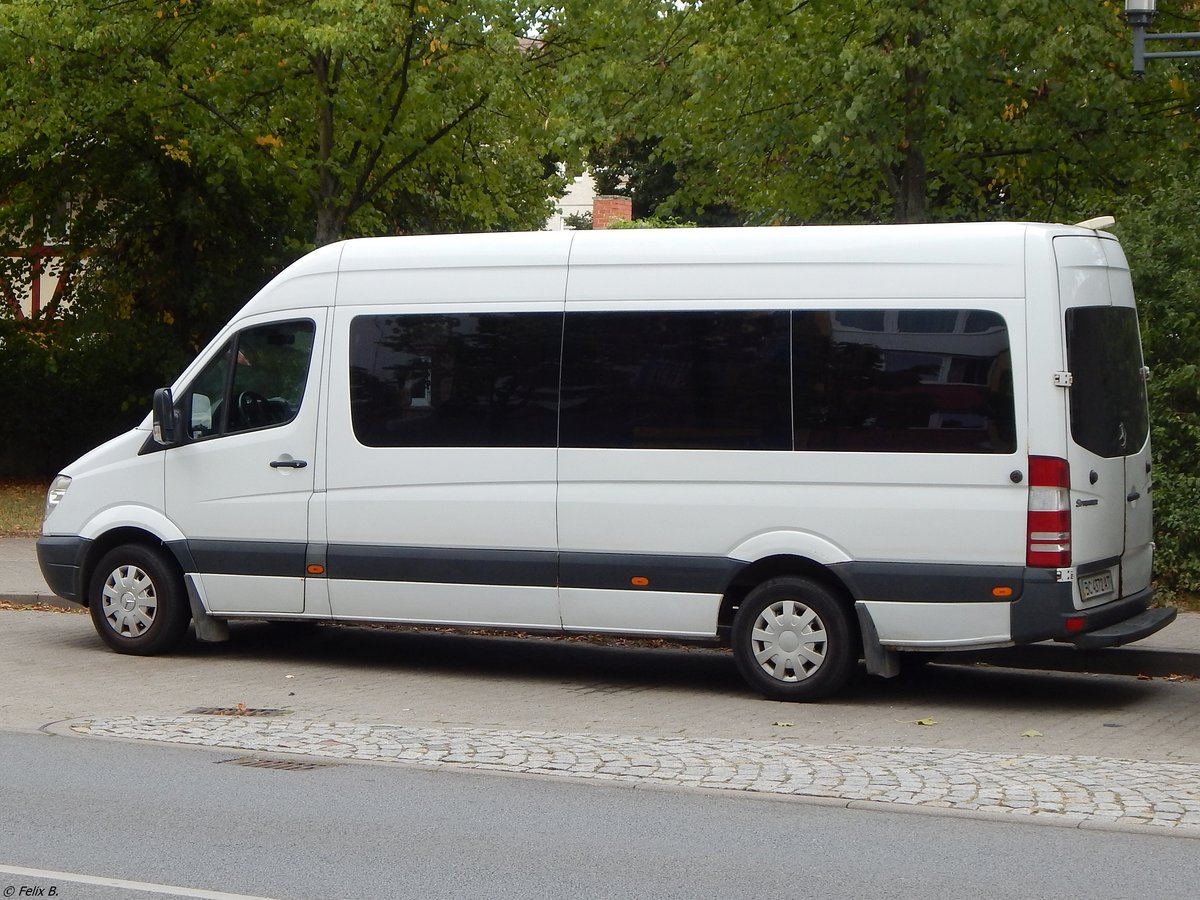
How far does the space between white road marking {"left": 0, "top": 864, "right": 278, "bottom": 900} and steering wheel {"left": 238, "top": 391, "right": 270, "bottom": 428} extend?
209 inches

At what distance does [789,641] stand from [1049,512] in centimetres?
162

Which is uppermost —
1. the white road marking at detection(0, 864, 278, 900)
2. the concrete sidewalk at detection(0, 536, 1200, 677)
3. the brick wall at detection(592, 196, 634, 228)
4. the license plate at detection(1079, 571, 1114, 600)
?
the brick wall at detection(592, 196, 634, 228)

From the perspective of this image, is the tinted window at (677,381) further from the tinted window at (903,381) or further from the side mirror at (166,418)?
the side mirror at (166,418)

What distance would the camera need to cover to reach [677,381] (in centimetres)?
955

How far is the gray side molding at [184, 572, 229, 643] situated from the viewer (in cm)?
1084

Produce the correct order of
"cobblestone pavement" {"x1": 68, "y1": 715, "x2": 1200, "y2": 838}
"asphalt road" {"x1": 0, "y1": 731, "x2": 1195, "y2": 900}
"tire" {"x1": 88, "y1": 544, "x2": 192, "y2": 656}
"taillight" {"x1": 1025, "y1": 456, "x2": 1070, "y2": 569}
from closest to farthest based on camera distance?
"asphalt road" {"x1": 0, "y1": 731, "x2": 1195, "y2": 900}
"cobblestone pavement" {"x1": 68, "y1": 715, "x2": 1200, "y2": 838}
"taillight" {"x1": 1025, "y1": 456, "x2": 1070, "y2": 569}
"tire" {"x1": 88, "y1": 544, "x2": 192, "y2": 656}

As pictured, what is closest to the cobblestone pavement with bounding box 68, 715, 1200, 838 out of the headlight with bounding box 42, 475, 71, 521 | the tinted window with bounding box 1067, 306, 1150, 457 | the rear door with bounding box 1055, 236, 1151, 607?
the rear door with bounding box 1055, 236, 1151, 607

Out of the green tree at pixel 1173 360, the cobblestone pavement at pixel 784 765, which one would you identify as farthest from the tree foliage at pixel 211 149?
the cobblestone pavement at pixel 784 765

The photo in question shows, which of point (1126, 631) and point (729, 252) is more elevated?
point (729, 252)

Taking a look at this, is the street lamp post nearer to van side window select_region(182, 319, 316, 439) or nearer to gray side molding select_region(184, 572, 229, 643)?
van side window select_region(182, 319, 316, 439)

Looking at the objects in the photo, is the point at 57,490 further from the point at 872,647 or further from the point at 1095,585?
the point at 1095,585

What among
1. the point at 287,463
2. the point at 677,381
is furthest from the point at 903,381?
the point at 287,463

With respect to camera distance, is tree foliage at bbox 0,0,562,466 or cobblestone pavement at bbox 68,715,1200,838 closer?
cobblestone pavement at bbox 68,715,1200,838

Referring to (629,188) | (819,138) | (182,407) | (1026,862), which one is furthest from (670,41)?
(629,188)
